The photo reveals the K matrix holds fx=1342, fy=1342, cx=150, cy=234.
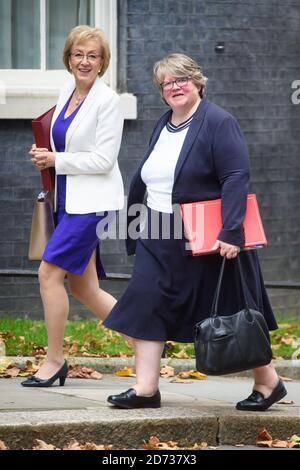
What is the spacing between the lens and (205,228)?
6.95 m

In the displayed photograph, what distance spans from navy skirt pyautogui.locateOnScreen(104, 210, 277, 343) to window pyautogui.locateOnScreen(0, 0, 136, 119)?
448cm

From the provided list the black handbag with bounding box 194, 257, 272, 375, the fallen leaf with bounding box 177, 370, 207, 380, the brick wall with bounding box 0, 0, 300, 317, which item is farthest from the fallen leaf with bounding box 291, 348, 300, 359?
A: the black handbag with bounding box 194, 257, 272, 375

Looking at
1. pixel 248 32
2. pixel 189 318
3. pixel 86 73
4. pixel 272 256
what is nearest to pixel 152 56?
pixel 248 32

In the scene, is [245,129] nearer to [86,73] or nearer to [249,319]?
[86,73]

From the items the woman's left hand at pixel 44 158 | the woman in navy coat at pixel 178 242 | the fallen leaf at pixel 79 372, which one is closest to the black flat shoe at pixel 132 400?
the woman in navy coat at pixel 178 242

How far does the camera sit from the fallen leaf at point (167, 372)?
29.8 ft

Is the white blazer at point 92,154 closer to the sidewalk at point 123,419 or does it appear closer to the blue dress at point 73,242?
the blue dress at point 73,242

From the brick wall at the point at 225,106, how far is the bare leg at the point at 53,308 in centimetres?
350

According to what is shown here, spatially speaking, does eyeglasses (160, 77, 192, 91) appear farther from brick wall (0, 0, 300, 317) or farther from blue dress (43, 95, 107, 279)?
brick wall (0, 0, 300, 317)

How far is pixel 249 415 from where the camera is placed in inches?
278

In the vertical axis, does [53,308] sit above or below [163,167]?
below

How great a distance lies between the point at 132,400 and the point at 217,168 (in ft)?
4.24
